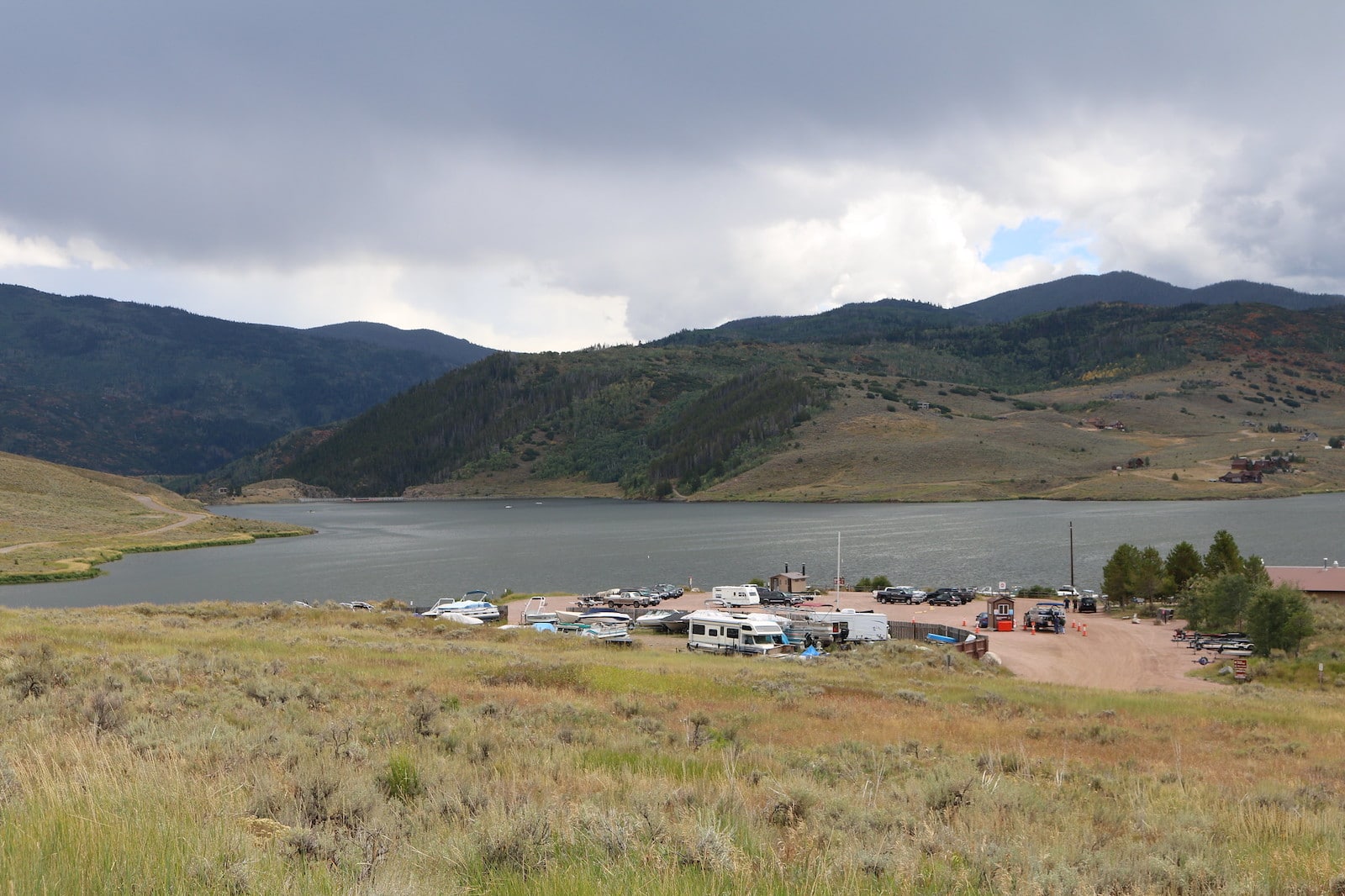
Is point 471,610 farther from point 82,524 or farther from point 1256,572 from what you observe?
point 82,524

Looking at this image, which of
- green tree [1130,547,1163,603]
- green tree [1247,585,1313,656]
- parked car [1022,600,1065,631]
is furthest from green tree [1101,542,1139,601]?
green tree [1247,585,1313,656]

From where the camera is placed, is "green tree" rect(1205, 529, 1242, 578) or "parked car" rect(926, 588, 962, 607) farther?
"parked car" rect(926, 588, 962, 607)

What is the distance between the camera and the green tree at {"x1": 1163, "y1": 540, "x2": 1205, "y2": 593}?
4922 cm

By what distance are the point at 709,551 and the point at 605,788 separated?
77.6m

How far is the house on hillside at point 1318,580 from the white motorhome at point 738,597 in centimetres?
2597

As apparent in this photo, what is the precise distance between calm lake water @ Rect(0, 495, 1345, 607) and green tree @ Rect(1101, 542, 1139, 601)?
988 centimetres

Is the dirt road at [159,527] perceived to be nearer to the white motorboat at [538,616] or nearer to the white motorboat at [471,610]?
the white motorboat at [471,610]

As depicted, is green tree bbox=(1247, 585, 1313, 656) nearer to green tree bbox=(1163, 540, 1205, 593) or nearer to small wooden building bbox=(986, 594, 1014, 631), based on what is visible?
small wooden building bbox=(986, 594, 1014, 631)

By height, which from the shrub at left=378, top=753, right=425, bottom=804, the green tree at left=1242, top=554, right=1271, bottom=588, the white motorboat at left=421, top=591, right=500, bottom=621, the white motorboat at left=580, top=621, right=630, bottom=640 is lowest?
the white motorboat at left=421, top=591, right=500, bottom=621

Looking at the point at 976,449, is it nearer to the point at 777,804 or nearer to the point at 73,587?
the point at 73,587

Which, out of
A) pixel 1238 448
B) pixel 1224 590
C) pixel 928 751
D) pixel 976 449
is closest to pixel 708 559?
pixel 1224 590

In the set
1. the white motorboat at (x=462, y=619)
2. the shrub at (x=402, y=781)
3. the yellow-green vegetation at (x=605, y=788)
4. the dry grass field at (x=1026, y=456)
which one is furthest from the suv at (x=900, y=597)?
the dry grass field at (x=1026, y=456)

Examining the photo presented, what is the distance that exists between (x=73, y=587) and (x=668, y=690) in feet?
205

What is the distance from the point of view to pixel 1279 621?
3216 centimetres
